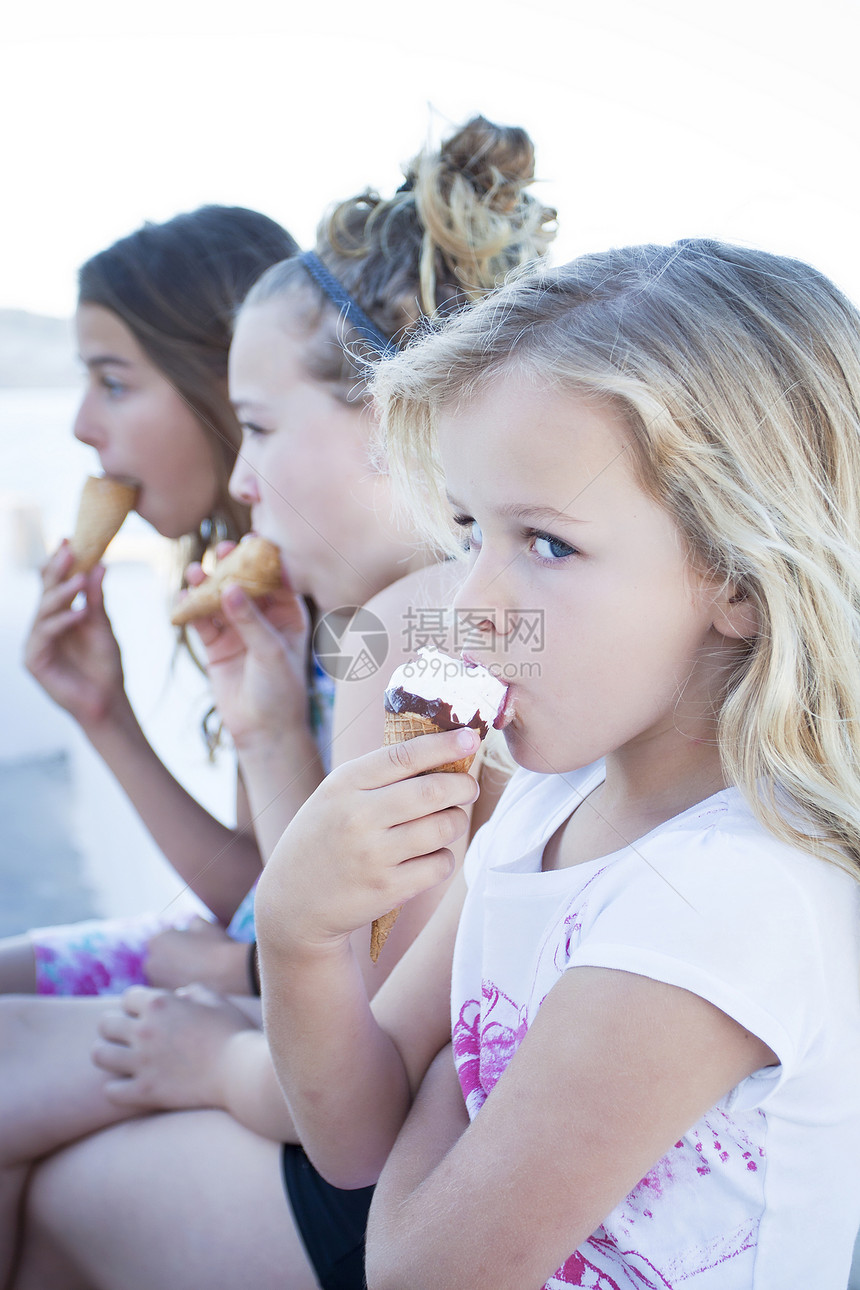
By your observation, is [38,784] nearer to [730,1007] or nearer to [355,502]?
[355,502]

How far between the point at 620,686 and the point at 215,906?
1486 millimetres

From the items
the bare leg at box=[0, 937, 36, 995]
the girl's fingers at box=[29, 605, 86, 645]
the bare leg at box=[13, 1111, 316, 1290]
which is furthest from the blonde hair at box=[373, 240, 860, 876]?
the girl's fingers at box=[29, 605, 86, 645]

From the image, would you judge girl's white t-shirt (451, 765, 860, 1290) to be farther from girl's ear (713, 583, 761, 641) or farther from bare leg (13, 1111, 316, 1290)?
bare leg (13, 1111, 316, 1290)

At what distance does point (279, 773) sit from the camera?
192cm

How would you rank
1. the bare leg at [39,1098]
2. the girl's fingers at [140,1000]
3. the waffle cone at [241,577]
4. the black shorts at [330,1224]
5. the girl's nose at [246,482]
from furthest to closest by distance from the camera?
the waffle cone at [241,577]
the girl's nose at [246,482]
the girl's fingers at [140,1000]
the bare leg at [39,1098]
the black shorts at [330,1224]

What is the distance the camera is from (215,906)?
220cm

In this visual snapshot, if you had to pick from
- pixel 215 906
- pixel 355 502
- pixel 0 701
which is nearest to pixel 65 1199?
pixel 215 906

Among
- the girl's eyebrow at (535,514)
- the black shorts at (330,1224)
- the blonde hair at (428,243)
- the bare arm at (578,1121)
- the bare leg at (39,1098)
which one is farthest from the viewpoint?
the blonde hair at (428,243)

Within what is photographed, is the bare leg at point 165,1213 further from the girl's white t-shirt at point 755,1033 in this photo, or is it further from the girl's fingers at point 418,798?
the girl's fingers at point 418,798

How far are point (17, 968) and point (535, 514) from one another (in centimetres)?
158

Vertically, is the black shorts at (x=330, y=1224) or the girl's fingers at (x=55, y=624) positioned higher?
Answer: the girl's fingers at (x=55, y=624)

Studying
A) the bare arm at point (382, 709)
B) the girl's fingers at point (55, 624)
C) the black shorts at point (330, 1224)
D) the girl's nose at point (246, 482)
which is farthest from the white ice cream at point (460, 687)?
Result: the girl's fingers at point (55, 624)

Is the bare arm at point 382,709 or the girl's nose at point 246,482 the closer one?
the bare arm at point 382,709

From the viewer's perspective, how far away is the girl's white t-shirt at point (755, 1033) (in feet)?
2.75
